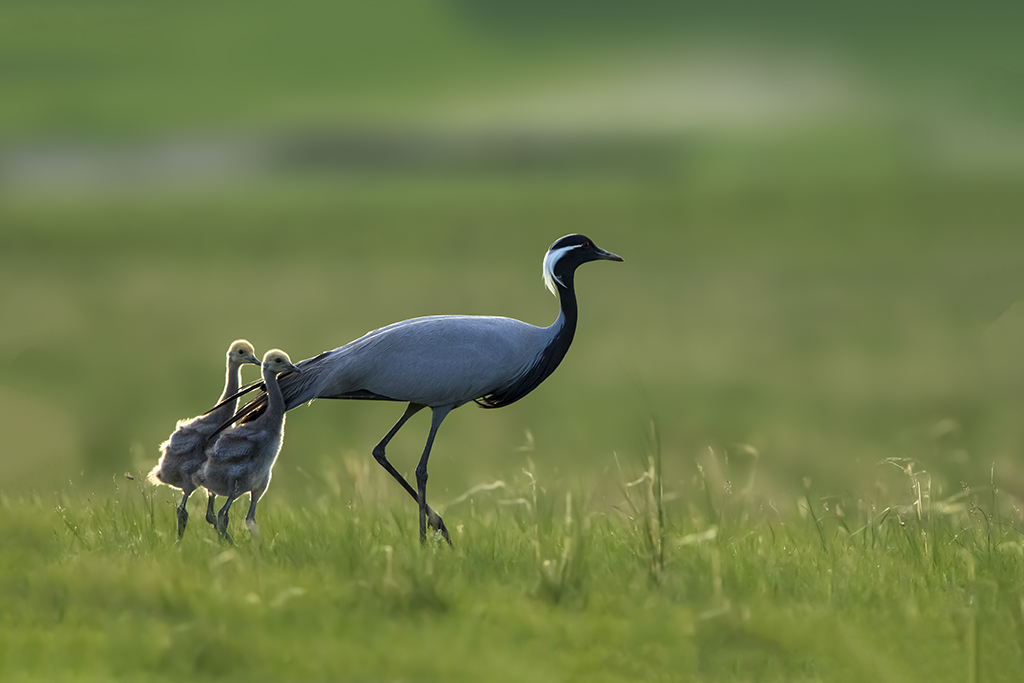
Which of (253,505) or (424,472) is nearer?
(253,505)

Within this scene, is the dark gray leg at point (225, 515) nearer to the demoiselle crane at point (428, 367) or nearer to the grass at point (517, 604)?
the grass at point (517, 604)

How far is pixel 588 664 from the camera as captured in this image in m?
5.00

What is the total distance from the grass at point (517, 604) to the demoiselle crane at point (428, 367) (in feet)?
2.99

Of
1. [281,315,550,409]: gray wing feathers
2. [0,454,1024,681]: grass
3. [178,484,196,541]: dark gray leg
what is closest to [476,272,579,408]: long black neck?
[281,315,550,409]: gray wing feathers

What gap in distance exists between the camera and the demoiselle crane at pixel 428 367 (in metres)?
7.65

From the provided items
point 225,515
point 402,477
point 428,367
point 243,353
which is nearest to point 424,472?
point 402,477

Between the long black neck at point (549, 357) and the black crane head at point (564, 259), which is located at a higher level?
the black crane head at point (564, 259)

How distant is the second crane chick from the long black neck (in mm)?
A: 1598

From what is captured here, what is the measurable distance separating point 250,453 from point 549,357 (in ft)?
7.65

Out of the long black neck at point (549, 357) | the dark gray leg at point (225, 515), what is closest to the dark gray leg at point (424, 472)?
the long black neck at point (549, 357)

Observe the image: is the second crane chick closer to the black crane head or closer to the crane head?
the crane head

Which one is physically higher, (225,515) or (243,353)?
(243,353)

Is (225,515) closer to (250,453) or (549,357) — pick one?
(250,453)

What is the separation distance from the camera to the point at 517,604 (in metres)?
5.54
